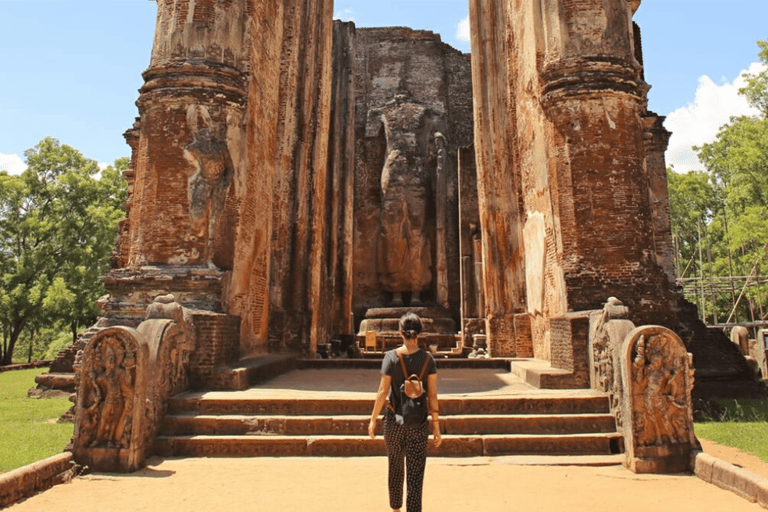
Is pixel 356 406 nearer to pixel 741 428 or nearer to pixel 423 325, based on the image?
pixel 741 428

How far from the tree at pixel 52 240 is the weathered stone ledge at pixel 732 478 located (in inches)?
832

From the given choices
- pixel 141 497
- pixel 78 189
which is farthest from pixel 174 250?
pixel 78 189

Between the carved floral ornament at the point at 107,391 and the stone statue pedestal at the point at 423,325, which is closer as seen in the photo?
the carved floral ornament at the point at 107,391

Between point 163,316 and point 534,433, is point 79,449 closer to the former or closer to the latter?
point 163,316

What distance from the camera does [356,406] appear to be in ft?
18.5

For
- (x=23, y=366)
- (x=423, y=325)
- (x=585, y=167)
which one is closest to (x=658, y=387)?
(x=585, y=167)

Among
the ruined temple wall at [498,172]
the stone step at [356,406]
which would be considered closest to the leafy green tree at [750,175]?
the ruined temple wall at [498,172]

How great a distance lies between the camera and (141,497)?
12.9 feet

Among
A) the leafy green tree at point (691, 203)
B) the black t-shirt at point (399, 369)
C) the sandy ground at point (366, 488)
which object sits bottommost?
the sandy ground at point (366, 488)

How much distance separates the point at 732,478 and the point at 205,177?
6.57m

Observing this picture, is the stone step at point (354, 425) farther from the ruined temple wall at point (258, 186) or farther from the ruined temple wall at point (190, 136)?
the ruined temple wall at point (190, 136)

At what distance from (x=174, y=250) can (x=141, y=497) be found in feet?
13.1

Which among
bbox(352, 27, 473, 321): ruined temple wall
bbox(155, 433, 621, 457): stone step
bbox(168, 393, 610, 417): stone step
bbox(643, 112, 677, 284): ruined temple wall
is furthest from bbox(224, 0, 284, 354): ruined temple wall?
bbox(352, 27, 473, 321): ruined temple wall

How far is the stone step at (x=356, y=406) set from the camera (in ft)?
18.1
